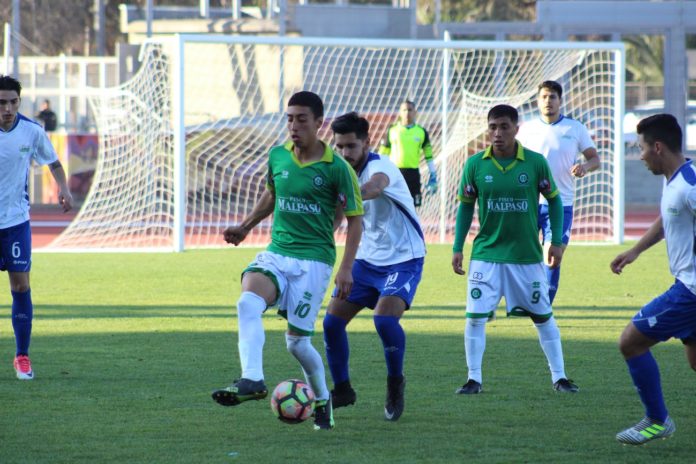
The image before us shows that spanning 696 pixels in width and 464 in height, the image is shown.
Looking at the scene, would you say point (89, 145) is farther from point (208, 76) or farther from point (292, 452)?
point (292, 452)

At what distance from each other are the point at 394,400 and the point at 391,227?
1091mm

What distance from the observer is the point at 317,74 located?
21406 millimetres

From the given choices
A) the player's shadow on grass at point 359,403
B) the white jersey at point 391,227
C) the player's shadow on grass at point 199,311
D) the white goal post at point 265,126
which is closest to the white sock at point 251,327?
the player's shadow on grass at point 359,403

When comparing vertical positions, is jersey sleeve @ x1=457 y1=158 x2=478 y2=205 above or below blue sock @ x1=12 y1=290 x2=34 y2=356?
above

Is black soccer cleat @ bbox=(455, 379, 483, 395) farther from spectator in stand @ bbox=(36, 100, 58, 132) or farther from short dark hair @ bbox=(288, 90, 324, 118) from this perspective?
spectator in stand @ bbox=(36, 100, 58, 132)

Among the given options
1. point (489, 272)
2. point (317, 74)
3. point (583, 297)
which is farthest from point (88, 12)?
point (489, 272)

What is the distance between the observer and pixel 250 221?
679 cm

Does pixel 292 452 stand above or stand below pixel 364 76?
below

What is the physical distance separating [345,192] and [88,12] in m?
47.9

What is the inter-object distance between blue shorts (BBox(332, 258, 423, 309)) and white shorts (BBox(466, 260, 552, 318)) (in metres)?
0.69

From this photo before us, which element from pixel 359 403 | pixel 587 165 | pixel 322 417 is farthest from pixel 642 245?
pixel 587 165

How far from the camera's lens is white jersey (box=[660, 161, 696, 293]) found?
5.89 m

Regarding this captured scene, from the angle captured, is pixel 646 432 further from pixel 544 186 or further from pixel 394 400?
pixel 544 186

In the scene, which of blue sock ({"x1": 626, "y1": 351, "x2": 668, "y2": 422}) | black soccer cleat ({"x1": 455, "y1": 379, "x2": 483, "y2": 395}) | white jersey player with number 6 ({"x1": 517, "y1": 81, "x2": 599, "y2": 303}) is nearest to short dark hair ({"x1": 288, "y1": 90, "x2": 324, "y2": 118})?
blue sock ({"x1": 626, "y1": 351, "x2": 668, "y2": 422})
